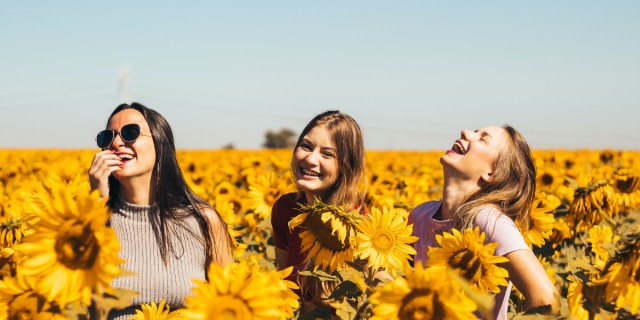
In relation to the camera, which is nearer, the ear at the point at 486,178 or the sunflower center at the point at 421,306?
the sunflower center at the point at 421,306

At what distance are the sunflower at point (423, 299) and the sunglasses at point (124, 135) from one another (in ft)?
5.79

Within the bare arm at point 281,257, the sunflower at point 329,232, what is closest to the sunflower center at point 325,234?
the sunflower at point 329,232

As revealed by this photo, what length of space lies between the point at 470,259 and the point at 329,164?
1.62 m

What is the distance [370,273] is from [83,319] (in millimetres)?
1074

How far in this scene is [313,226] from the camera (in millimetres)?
2758

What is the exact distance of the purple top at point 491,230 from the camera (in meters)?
2.92

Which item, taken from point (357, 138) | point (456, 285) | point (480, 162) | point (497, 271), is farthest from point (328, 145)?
point (456, 285)

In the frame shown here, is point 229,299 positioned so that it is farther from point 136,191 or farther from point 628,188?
point 628,188

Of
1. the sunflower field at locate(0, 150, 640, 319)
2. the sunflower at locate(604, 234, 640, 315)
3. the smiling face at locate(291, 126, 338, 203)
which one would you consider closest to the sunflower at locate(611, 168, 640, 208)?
the sunflower field at locate(0, 150, 640, 319)

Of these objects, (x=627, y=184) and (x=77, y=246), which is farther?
(x=627, y=184)

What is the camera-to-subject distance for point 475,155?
3367mm

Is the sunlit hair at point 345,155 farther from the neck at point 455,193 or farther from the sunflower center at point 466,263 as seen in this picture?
the sunflower center at point 466,263

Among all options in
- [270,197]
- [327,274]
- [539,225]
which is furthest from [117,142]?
[270,197]

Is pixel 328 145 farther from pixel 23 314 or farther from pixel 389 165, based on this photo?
pixel 389 165
